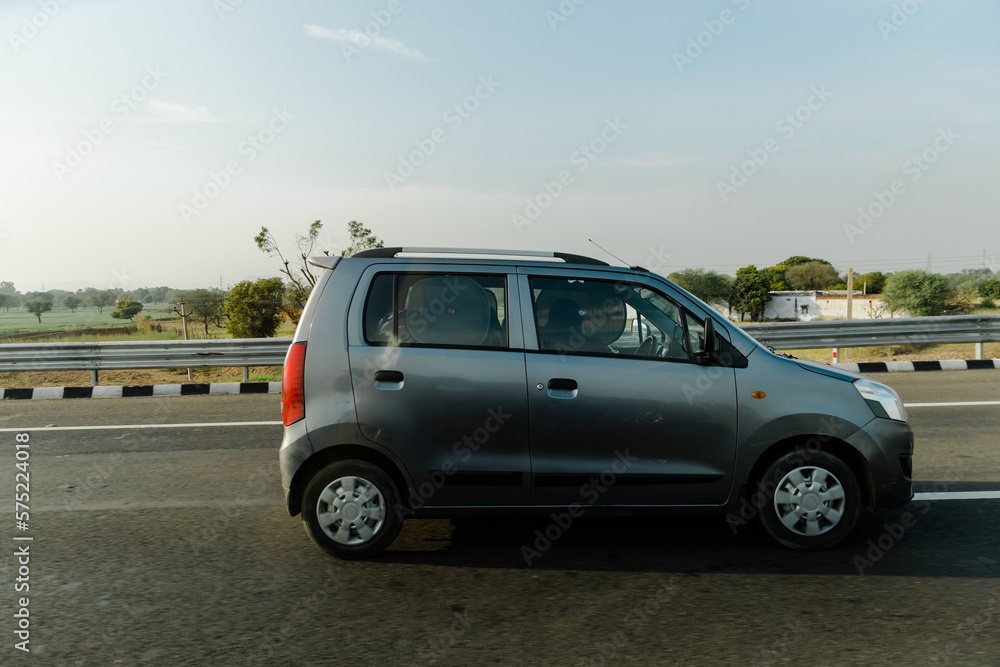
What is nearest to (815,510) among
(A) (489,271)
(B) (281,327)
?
(A) (489,271)

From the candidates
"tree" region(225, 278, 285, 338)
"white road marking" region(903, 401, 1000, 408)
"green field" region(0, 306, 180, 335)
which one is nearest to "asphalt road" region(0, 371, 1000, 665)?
"white road marking" region(903, 401, 1000, 408)

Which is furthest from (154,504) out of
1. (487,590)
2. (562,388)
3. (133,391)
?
(133,391)

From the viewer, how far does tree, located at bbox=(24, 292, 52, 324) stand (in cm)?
2278

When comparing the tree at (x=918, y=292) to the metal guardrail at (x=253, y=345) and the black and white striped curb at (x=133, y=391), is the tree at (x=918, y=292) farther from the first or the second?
the black and white striped curb at (x=133, y=391)

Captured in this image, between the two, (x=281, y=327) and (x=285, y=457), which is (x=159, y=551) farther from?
(x=281, y=327)

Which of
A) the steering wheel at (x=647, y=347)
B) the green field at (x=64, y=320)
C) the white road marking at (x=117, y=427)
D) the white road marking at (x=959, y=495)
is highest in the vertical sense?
the green field at (x=64, y=320)

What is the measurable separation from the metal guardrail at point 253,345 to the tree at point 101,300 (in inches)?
451

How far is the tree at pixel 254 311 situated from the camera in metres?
34.1

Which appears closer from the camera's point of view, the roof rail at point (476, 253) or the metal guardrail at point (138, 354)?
the roof rail at point (476, 253)

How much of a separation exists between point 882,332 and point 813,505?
10.3 meters

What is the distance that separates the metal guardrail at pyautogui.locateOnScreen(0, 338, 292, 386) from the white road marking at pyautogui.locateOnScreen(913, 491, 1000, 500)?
9811 millimetres

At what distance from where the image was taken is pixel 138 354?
12.7 m

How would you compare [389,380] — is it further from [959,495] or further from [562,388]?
[959,495]

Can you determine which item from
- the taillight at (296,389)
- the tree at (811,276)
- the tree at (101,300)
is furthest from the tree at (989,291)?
the tree at (811,276)
